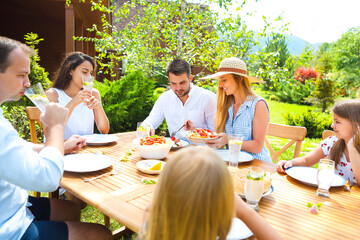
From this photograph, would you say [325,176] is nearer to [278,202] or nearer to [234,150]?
[278,202]

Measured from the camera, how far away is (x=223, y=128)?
287 centimetres

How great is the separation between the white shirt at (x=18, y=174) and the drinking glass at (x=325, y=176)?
4.79 ft

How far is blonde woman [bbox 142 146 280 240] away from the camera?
71 centimetres

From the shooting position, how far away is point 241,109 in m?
2.70

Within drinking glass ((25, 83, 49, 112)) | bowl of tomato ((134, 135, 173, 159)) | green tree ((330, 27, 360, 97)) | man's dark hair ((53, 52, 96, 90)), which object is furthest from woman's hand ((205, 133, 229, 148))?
green tree ((330, 27, 360, 97))

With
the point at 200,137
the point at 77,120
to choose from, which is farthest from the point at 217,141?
the point at 77,120

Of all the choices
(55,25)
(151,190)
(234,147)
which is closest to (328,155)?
(234,147)

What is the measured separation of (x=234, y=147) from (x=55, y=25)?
10844 millimetres

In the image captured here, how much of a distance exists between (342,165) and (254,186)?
1.24 meters

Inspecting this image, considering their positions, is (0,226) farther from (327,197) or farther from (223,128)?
(223,128)

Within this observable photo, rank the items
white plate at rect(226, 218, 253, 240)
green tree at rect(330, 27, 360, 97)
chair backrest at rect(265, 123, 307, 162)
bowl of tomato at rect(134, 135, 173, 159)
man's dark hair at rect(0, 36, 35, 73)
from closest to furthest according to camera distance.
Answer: white plate at rect(226, 218, 253, 240), man's dark hair at rect(0, 36, 35, 73), bowl of tomato at rect(134, 135, 173, 159), chair backrest at rect(265, 123, 307, 162), green tree at rect(330, 27, 360, 97)

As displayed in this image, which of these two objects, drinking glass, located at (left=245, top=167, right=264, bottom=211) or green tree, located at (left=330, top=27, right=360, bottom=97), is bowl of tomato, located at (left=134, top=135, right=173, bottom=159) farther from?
green tree, located at (left=330, top=27, right=360, bottom=97)

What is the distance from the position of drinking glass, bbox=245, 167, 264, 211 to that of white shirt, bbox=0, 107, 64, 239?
0.96 meters

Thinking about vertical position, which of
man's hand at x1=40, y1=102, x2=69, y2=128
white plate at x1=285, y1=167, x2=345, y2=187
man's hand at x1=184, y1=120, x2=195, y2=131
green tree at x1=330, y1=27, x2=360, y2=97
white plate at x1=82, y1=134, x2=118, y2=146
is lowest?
white plate at x1=285, y1=167, x2=345, y2=187
